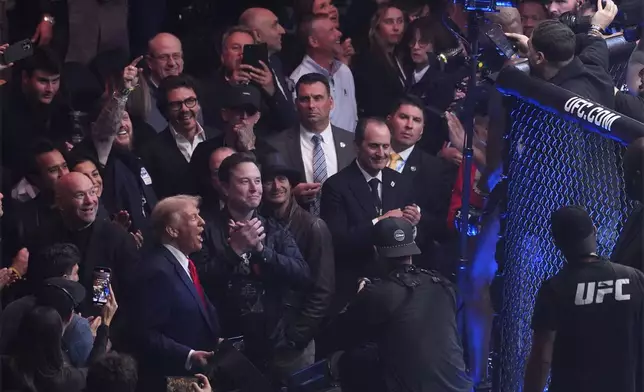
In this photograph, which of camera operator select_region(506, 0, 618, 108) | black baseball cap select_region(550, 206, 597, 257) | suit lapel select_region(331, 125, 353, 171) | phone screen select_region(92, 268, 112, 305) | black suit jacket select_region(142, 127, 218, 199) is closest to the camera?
black baseball cap select_region(550, 206, 597, 257)

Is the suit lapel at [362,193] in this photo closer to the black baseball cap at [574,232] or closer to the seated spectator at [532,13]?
the seated spectator at [532,13]

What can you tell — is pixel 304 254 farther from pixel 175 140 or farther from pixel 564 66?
pixel 564 66

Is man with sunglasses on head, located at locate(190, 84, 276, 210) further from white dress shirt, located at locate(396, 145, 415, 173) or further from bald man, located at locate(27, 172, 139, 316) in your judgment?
white dress shirt, located at locate(396, 145, 415, 173)

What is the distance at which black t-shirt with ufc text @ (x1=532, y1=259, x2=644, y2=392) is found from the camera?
4.69m

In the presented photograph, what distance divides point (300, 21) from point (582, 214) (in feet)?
16.5

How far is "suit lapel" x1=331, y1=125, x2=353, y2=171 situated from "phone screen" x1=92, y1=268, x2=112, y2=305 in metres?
1.90

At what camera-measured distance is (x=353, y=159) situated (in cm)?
815

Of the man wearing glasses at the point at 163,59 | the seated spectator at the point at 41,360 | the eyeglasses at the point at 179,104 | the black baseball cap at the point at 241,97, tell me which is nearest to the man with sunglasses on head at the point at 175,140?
the eyeglasses at the point at 179,104

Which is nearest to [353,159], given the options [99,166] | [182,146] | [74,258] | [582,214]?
[182,146]

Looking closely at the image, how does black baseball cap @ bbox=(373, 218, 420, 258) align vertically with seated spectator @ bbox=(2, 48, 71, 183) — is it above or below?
below

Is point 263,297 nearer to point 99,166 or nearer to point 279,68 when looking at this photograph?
Result: point 99,166

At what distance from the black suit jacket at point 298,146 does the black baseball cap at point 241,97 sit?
263 millimetres

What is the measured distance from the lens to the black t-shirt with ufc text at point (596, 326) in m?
4.69

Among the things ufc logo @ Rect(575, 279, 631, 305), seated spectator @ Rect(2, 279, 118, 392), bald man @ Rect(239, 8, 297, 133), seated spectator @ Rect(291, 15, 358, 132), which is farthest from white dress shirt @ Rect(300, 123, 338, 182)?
ufc logo @ Rect(575, 279, 631, 305)
